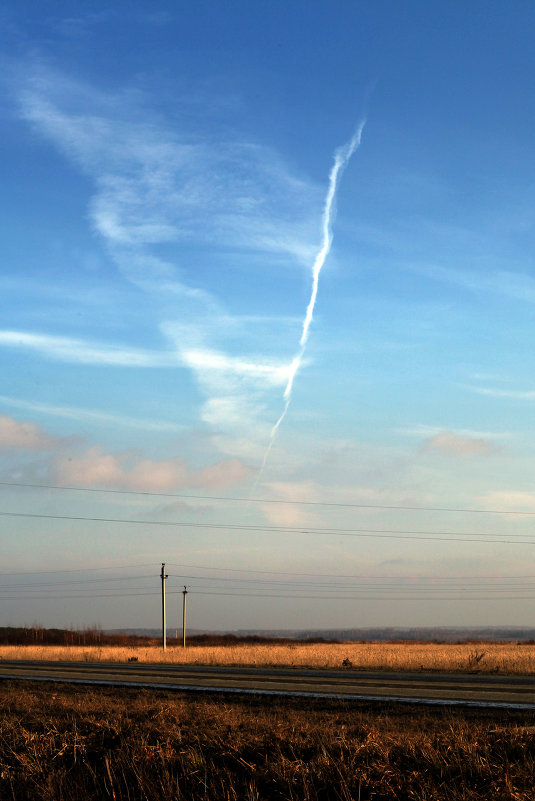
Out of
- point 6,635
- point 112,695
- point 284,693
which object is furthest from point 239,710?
point 6,635

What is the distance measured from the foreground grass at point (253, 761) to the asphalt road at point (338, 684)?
6.68m

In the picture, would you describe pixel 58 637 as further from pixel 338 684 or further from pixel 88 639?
pixel 338 684

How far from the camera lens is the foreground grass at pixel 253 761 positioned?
946cm

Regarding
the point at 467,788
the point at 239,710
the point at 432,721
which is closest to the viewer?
the point at 467,788

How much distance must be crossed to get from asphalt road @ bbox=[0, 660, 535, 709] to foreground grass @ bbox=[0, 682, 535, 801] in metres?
6.68

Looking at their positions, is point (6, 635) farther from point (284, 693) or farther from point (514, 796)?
point (514, 796)

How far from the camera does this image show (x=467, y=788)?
8.91 metres

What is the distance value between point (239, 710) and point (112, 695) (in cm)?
655

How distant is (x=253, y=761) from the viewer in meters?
11.2

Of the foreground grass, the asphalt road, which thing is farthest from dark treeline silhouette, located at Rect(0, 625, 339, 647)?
the foreground grass

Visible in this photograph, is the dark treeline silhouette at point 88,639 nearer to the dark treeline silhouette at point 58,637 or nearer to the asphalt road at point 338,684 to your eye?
the dark treeline silhouette at point 58,637

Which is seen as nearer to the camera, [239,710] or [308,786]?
[308,786]

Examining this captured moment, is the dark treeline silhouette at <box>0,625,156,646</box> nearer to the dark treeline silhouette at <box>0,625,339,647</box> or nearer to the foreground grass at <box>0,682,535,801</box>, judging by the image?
the dark treeline silhouette at <box>0,625,339,647</box>

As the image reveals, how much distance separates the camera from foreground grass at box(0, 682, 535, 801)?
9461 millimetres
